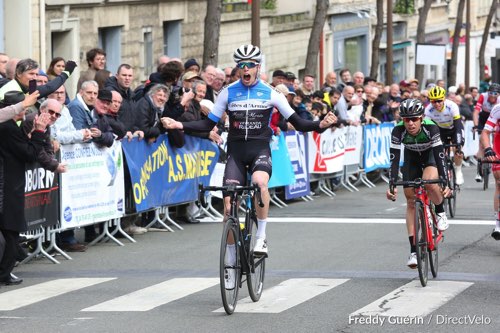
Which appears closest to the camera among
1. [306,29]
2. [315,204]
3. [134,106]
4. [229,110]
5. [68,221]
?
[229,110]

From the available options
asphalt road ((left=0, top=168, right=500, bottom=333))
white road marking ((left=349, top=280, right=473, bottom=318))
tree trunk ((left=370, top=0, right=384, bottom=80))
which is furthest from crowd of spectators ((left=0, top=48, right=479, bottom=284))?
tree trunk ((left=370, top=0, right=384, bottom=80))

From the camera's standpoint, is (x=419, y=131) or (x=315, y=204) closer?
(x=419, y=131)

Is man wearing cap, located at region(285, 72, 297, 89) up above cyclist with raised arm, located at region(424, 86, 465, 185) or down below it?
above

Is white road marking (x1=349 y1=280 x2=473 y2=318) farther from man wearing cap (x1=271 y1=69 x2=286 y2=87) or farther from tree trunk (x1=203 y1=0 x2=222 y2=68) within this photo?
tree trunk (x1=203 y1=0 x2=222 y2=68)

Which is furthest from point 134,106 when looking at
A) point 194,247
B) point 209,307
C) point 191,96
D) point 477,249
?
point 209,307

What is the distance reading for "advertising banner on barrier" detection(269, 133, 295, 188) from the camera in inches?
834

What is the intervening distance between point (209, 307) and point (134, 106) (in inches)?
244

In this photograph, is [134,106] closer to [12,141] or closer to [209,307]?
[12,141]

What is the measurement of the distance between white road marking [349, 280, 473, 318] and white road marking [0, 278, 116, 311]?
283 centimetres

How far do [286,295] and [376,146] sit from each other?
16.0 m

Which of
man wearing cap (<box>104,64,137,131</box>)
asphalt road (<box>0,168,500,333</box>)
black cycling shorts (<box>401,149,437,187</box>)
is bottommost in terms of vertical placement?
asphalt road (<box>0,168,500,333</box>)

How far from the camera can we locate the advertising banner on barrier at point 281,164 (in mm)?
21172

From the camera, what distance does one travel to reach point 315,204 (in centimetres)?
2216

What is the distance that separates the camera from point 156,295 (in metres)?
12.0
